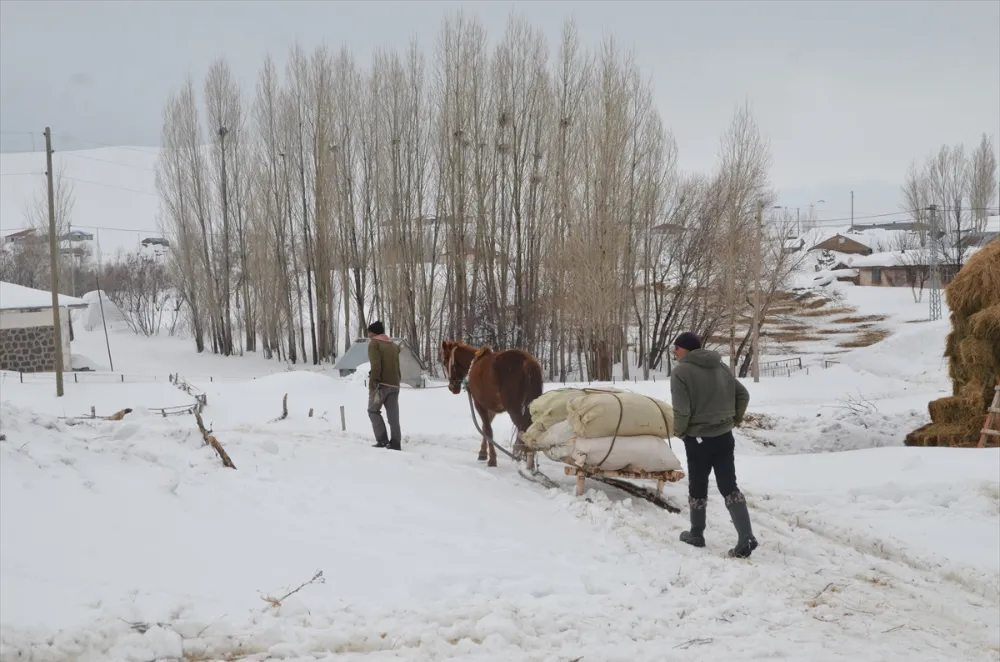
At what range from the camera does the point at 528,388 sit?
9.45m

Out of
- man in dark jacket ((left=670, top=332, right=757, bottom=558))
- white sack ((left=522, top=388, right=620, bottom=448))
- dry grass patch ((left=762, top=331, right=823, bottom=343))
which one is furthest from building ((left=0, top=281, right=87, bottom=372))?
dry grass patch ((left=762, top=331, right=823, bottom=343))

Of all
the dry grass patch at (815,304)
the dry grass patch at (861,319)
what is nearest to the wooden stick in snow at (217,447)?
the dry grass patch at (861,319)

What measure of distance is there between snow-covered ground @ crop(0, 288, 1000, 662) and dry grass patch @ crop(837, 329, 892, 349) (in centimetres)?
3580

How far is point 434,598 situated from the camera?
16.3 feet

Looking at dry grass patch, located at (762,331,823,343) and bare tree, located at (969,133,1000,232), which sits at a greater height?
bare tree, located at (969,133,1000,232)

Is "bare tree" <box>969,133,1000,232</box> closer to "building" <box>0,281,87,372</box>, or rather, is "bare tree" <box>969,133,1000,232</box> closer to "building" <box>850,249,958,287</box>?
"building" <box>850,249,958,287</box>

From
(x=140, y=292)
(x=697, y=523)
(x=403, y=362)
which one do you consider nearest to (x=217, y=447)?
(x=697, y=523)

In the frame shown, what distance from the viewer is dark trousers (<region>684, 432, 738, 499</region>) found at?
6414 mm

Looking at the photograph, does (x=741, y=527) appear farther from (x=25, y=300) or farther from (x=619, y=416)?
(x=25, y=300)

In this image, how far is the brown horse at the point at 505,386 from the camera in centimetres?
945

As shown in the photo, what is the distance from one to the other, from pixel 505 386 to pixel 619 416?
2181 millimetres

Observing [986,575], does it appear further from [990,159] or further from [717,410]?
[990,159]

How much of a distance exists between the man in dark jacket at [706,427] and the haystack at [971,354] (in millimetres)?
8526

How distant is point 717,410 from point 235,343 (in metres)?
47.7
